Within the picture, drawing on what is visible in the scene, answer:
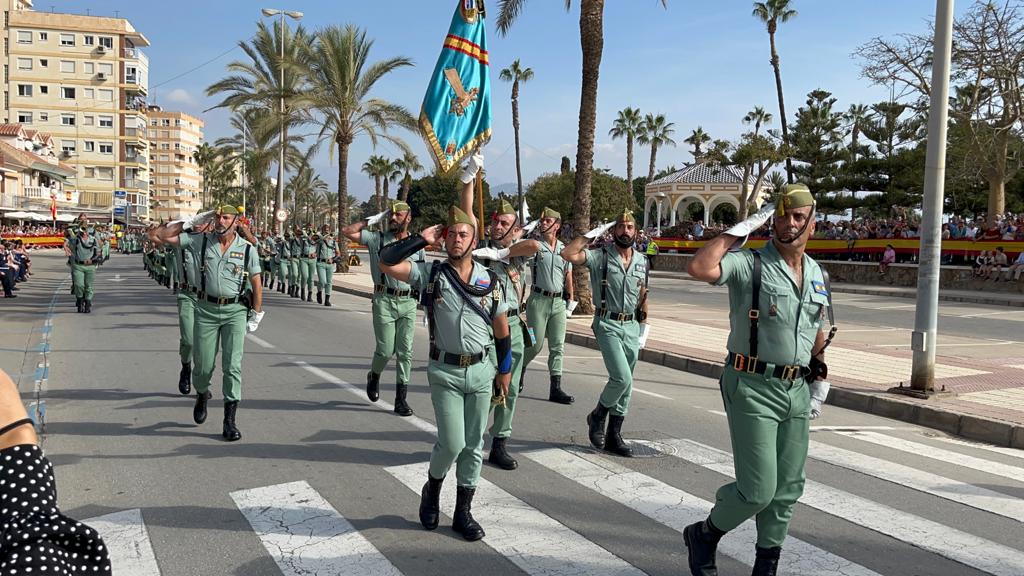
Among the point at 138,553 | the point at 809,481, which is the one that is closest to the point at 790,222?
the point at 809,481

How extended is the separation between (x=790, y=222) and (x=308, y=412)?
5.58 m

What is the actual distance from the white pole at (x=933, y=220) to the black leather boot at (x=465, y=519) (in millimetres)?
6409

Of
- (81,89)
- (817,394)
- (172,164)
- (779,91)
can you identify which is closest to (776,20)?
(779,91)

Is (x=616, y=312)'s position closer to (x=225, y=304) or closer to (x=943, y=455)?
(x=943, y=455)

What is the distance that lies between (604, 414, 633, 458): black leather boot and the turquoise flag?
593 centimetres

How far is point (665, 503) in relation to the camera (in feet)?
17.9

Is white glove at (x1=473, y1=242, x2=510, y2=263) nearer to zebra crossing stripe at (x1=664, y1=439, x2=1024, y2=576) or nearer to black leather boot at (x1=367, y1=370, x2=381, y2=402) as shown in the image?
zebra crossing stripe at (x1=664, y1=439, x2=1024, y2=576)

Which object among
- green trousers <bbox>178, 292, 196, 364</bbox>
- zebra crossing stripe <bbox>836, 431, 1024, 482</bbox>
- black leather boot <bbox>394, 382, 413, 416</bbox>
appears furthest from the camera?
green trousers <bbox>178, 292, 196, 364</bbox>

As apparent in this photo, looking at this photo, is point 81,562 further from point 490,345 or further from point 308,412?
point 308,412

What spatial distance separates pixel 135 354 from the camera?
11.9m

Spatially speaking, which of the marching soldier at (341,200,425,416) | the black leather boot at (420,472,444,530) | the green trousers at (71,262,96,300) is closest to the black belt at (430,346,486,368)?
the black leather boot at (420,472,444,530)

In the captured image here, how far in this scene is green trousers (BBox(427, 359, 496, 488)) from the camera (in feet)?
15.7

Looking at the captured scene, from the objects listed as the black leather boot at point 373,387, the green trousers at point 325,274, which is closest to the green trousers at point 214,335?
the black leather boot at point 373,387

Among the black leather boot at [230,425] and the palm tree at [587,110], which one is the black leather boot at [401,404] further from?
the palm tree at [587,110]
